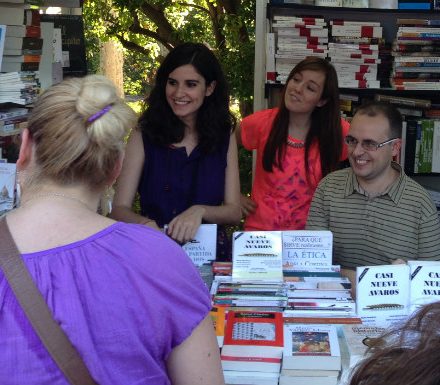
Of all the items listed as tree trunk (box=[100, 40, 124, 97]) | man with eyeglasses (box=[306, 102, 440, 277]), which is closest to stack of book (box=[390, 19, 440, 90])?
man with eyeglasses (box=[306, 102, 440, 277])

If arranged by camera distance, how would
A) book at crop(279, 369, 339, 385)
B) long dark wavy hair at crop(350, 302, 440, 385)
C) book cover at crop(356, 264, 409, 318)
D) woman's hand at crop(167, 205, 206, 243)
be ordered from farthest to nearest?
1. woman's hand at crop(167, 205, 206, 243)
2. book cover at crop(356, 264, 409, 318)
3. book at crop(279, 369, 339, 385)
4. long dark wavy hair at crop(350, 302, 440, 385)

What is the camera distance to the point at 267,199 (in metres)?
3.06

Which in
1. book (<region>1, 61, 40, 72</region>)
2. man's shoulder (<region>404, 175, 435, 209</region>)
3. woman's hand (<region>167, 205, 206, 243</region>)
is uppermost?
book (<region>1, 61, 40, 72</region>)

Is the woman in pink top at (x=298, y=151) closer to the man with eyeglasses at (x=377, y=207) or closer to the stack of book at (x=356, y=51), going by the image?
the man with eyeglasses at (x=377, y=207)

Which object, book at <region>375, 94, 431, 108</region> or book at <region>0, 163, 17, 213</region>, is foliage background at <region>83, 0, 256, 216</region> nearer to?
book at <region>375, 94, 431, 108</region>

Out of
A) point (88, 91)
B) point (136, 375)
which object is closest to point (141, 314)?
point (136, 375)

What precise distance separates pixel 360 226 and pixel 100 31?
5547 millimetres

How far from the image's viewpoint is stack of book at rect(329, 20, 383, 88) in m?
4.22

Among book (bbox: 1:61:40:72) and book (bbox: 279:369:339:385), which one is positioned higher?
book (bbox: 1:61:40:72)

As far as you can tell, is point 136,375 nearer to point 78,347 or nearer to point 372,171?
point 78,347

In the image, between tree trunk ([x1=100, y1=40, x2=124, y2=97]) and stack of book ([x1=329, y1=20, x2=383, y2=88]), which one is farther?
tree trunk ([x1=100, y1=40, x2=124, y2=97])

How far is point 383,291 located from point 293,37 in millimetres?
2527

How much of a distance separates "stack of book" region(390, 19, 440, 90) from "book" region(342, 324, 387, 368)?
8.63ft

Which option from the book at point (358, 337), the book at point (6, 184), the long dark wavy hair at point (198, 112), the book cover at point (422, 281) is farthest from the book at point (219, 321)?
the book at point (6, 184)
